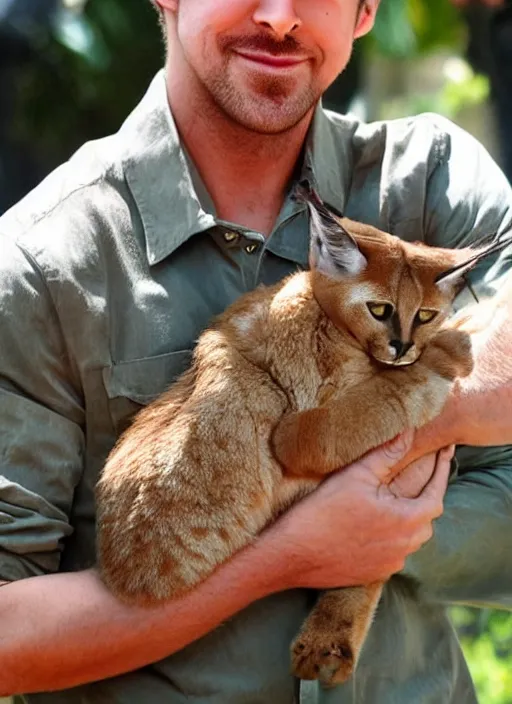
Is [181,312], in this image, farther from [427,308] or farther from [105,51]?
[105,51]

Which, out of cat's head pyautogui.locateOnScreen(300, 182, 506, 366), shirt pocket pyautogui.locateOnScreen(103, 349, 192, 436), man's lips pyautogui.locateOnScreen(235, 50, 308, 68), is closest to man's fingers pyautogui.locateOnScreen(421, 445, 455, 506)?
cat's head pyautogui.locateOnScreen(300, 182, 506, 366)

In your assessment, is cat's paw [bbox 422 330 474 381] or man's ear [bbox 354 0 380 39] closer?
cat's paw [bbox 422 330 474 381]

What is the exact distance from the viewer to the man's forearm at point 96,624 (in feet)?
9.45

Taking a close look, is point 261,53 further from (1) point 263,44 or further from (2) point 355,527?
(2) point 355,527

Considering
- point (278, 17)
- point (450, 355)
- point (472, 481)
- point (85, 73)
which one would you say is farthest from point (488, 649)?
point (85, 73)

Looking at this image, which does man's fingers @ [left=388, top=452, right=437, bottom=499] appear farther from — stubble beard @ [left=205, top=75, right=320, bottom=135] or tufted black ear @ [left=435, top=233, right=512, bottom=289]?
stubble beard @ [left=205, top=75, right=320, bottom=135]

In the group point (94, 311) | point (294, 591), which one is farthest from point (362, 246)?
point (294, 591)

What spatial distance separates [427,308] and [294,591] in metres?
0.74

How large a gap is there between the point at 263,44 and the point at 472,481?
121 centimetres

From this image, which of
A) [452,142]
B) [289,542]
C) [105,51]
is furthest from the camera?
[105,51]

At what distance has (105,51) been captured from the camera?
905 cm

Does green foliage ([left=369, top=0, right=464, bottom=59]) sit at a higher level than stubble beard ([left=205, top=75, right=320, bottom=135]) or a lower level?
lower

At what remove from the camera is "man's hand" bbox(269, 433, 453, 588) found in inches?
115

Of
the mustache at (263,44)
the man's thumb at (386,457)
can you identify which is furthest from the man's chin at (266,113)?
the man's thumb at (386,457)
